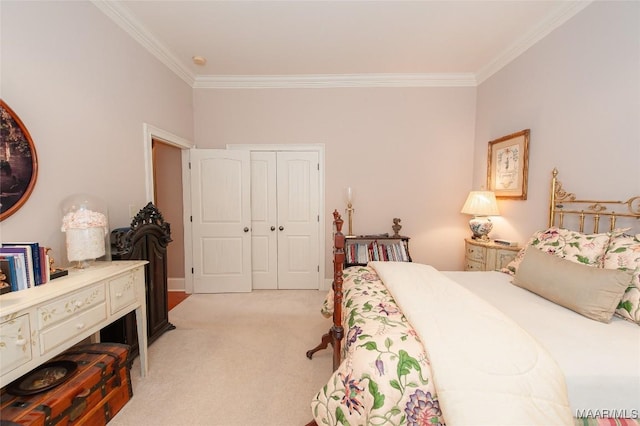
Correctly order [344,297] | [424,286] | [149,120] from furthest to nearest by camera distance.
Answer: [149,120]
[344,297]
[424,286]

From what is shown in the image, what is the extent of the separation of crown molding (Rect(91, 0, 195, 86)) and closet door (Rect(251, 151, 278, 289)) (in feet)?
4.32

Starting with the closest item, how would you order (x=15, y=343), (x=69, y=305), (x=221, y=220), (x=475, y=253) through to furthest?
(x=15, y=343) < (x=69, y=305) < (x=475, y=253) < (x=221, y=220)

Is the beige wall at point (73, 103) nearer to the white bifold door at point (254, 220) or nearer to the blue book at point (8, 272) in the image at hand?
the blue book at point (8, 272)

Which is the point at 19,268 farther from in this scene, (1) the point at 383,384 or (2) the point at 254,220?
(2) the point at 254,220

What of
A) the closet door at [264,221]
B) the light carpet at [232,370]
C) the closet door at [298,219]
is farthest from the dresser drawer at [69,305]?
the closet door at [298,219]

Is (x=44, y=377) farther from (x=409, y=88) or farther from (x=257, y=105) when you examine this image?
(x=409, y=88)

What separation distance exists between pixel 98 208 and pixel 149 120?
116 centimetres

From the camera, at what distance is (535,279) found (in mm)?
1698

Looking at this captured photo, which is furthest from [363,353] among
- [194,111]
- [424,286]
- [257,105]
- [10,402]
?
[194,111]

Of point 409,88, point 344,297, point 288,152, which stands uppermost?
point 409,88

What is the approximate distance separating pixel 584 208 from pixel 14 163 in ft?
12.9

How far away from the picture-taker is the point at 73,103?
1.82 meters

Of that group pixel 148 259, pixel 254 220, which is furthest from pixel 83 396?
pixel 254 220

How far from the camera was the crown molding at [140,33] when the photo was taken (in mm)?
2084
